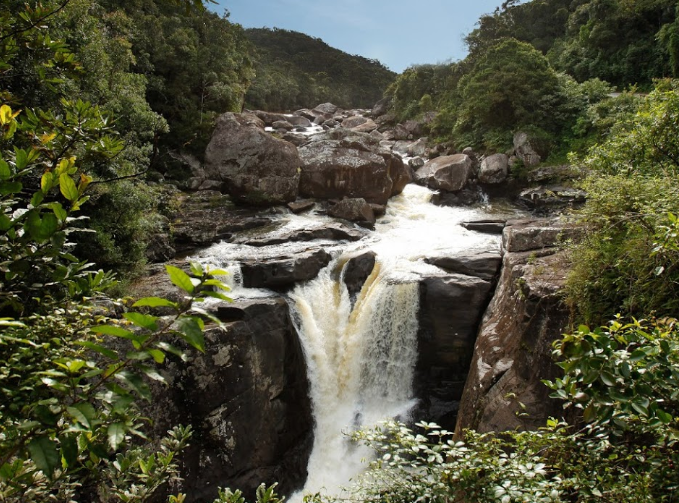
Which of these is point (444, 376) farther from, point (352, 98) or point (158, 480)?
point (352, 98)

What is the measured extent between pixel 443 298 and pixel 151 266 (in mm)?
8323

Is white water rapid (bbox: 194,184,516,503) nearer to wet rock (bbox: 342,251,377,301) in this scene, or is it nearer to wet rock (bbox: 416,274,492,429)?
wet rock (bbox: 342,251,377,301)

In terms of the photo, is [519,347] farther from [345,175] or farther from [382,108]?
[382,108]

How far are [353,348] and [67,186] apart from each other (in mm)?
9231

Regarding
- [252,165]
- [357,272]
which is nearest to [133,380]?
[357,272]

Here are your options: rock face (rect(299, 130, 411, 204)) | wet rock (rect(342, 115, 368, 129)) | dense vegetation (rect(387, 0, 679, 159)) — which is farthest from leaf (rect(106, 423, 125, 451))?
wet rock (rect(342, 115, 368, 129))

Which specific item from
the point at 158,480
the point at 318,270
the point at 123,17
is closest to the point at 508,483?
the point at 158,480

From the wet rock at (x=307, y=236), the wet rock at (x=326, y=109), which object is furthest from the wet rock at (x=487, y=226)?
the wet rock at (x=326, y=109)

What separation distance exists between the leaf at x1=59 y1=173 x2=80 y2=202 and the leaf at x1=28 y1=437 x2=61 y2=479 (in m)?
0.84

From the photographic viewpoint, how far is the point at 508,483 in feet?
7.94

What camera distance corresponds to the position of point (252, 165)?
17.2 m

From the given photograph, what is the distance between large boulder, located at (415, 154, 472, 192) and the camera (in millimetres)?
19859

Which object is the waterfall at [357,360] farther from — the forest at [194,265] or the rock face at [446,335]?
the forest at [194,265]

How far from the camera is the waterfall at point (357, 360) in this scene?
9.34 m
